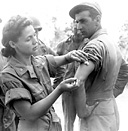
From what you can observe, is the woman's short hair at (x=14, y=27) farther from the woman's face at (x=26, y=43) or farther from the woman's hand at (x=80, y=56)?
the woman's hand at (x=80, y=56)

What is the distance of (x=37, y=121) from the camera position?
2.07 m

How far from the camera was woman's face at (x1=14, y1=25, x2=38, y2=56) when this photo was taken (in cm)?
Result: 200

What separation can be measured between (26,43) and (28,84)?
33 cm

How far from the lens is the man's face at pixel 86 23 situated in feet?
7.67

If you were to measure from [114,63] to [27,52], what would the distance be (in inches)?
31.1

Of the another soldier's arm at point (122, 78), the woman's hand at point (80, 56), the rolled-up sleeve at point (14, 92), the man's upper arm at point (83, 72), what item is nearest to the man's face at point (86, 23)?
the woman's hand at point (80, 56)

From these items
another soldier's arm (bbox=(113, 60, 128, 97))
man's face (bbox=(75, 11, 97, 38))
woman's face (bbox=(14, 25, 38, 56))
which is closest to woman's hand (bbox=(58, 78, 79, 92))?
woman's face (bbox=(14, 25, 38, 56))

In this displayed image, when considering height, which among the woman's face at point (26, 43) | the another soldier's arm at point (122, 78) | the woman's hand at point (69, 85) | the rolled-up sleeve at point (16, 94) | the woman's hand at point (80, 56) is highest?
the woman's face at point (26, 43)

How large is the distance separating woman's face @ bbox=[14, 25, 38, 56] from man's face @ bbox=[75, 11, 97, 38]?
1.79ft

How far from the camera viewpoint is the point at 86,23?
236 cm

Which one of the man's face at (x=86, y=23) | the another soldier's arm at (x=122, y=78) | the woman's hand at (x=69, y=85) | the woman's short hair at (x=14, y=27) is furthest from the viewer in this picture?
the another soldier's arm at (x=122, y=78)

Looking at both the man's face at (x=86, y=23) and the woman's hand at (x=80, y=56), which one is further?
the man's face at (x=86, y=23)

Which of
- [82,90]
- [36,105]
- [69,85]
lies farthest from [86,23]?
[36,105]

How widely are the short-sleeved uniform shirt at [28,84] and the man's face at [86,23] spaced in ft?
1.53
